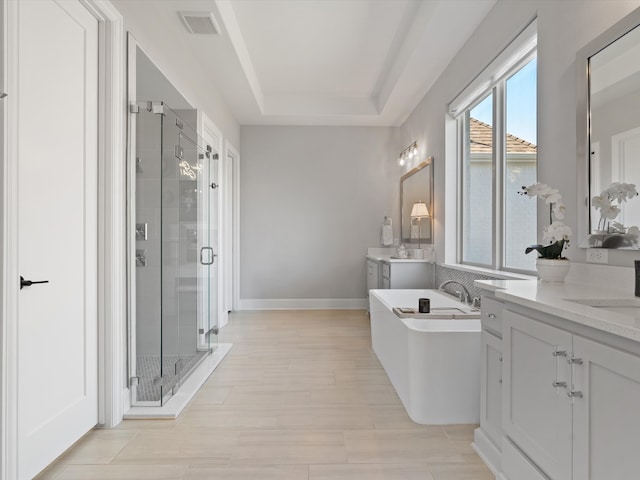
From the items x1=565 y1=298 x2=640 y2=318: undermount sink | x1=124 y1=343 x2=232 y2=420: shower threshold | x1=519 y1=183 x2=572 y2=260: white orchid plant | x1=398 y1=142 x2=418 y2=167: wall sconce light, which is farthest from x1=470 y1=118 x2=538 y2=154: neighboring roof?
x1=124 y1=343 x2=232 y2=420: shower threshold

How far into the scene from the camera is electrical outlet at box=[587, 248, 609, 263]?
1.78 m

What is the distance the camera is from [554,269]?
75.5 inches

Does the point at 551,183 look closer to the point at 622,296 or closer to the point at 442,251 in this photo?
the point at 622,296

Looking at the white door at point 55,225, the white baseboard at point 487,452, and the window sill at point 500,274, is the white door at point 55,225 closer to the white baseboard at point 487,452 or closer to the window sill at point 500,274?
the white baseboard at point 487,452

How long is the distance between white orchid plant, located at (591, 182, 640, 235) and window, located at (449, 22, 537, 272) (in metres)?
0.89

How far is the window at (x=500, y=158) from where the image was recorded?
2699 mm

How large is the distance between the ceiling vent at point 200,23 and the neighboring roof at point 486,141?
238 centimetres

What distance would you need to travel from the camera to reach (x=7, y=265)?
59.8 inches

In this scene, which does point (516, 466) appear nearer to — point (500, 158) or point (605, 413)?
point (605, 413)

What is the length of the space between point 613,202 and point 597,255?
10.2 inches

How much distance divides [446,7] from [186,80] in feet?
7.22

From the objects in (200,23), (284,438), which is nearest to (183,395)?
(284,438)

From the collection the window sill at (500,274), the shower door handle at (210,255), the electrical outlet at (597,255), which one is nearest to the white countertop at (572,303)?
the electrical outlet at (597,255)

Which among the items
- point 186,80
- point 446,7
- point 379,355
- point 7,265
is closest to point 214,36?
point 186,80
